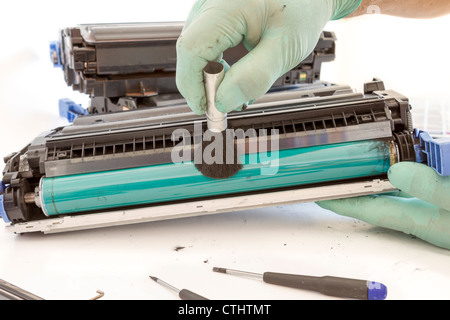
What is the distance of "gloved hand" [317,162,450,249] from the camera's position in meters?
1.63

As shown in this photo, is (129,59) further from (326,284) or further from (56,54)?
(326,284)

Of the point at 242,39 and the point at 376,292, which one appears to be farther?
the point at 242,39

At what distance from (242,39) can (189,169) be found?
505 millimetres

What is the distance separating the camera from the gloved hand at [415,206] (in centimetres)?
163

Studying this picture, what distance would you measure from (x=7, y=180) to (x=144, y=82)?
3.31 ft

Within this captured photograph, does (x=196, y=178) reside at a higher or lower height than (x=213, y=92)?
lower

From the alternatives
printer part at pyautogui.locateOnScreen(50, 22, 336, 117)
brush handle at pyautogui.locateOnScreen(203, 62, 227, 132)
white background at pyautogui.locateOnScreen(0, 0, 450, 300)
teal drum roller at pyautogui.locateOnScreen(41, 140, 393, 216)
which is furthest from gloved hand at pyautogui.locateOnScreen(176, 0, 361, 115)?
printer part at pyautogui.locateOnScreen(50, 22, 336, 117)

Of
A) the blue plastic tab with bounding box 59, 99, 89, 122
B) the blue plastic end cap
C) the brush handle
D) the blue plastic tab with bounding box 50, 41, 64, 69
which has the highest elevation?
the blue plastic tab with bounding box 50, 41, 64, 69

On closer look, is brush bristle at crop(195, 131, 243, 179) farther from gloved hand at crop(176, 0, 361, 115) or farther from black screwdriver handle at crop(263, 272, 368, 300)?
black screwdriver handle at crop(263, 272, 368, 300)

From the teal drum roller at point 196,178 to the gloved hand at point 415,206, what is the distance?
123 mm

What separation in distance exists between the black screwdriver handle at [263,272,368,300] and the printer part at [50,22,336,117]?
4.53 ft

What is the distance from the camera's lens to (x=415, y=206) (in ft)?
5.59

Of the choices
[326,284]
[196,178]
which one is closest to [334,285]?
[326,284]

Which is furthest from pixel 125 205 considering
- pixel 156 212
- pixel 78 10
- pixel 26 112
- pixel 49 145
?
pixel 78 10
